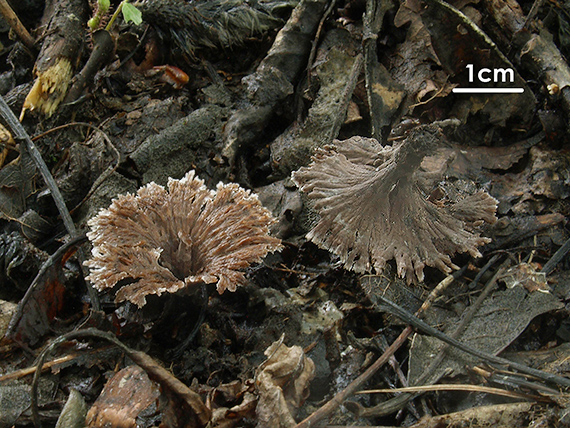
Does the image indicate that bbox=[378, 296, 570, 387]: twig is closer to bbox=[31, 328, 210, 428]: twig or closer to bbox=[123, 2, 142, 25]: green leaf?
bbox=[31, 328, 210, 428]: twig

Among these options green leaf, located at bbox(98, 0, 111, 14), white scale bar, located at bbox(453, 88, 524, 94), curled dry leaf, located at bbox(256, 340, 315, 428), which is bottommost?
curled dry leaf, located at bbox(256, 340, 315, 428)

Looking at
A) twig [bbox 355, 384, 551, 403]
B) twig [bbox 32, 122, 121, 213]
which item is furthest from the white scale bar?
twig [bbox 32, 122, 121, 213]

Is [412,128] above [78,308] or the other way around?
above

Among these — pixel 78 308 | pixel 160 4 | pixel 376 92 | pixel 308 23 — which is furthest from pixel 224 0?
pixel 78 308

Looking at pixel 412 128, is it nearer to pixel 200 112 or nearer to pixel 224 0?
pixel 200 112

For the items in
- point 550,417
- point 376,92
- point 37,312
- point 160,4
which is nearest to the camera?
point 550,417

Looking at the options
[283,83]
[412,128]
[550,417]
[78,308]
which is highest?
[283,83]

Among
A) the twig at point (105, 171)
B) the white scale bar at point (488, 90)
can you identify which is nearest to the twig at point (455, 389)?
the white scale bar at point (488, 90)

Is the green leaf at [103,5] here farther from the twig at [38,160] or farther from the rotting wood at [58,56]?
the twig at [38,160]
